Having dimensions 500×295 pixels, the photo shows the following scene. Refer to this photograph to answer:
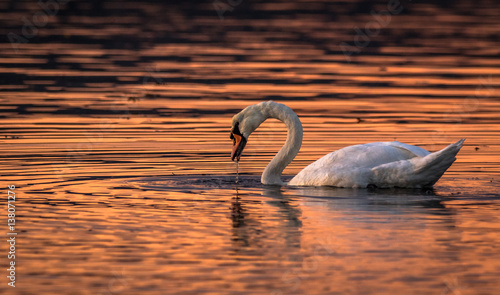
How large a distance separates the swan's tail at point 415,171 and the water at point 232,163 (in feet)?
0.47

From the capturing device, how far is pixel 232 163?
53.6ft

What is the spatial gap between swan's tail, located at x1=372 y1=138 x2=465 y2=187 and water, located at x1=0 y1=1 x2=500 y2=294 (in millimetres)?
Answer: 144

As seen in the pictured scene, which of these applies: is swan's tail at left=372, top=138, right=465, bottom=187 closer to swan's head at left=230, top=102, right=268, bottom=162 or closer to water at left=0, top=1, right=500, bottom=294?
water at left=0, top=1, right=500, bottom=294

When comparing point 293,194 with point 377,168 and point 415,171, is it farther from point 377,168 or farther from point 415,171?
point 415,171

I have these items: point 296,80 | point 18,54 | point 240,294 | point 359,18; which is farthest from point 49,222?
point 359,18

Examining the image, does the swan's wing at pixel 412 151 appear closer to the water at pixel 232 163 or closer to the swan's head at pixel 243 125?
the water at pixel 232 163

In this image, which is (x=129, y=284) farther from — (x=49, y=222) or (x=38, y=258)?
(x=49, y=222)

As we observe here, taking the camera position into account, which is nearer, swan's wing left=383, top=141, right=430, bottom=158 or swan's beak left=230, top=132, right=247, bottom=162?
swan's wing left=383, top=141, right=430, bottom=158

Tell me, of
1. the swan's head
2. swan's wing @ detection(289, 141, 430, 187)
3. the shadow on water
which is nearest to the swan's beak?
the swan's head

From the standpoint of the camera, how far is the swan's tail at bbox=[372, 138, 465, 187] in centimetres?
1348

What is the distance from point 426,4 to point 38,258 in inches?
1679

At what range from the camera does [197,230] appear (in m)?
11.3

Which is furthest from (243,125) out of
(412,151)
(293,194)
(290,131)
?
(412,151)

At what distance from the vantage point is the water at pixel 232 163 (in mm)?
9664
